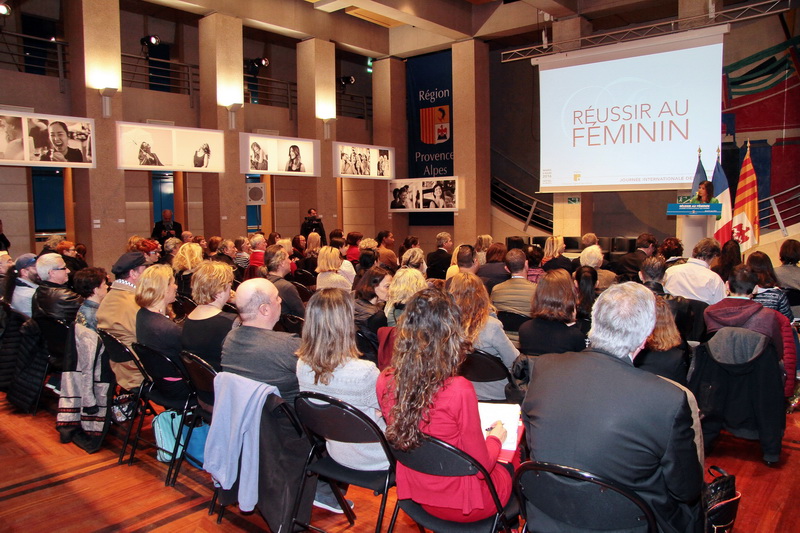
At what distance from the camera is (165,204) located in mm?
13070

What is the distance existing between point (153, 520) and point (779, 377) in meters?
3.65

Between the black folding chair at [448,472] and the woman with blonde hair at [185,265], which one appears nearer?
the black folding chair at [448,472]

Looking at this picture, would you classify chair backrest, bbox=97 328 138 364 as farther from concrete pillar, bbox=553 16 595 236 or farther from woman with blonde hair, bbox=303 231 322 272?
concrete pillar, bbox=553 16 595 236

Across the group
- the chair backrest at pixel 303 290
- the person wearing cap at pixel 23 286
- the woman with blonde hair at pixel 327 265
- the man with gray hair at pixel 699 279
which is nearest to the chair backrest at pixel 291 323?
the woman with blonde hair at pixel 327 265

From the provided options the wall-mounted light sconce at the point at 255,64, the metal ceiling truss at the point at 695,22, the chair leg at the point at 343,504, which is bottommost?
the chair leg at the point at 343,504

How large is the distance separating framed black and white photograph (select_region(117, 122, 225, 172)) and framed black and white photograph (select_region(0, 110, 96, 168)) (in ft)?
1.64

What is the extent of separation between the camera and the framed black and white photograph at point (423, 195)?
43.7ft

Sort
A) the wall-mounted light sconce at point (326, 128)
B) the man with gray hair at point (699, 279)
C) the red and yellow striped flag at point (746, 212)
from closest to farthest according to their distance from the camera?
the man with gray hair at point (699, 279) < the red and yellow striped flag at point (746, 212) < the wall-mounted light sconce at point (326, 128)

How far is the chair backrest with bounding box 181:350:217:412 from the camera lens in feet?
9.27

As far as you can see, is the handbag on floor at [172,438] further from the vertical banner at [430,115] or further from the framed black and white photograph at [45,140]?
the vertical banner at [430,115]

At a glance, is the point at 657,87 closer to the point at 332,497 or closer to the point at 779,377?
the point at 779,377

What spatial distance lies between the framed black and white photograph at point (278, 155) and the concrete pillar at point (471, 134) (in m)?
3.32

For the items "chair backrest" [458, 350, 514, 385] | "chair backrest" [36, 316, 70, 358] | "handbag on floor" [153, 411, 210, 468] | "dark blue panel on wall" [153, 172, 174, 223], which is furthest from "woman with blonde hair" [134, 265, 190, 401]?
"dark blue panel on wall" [153, 172, 174, 223]

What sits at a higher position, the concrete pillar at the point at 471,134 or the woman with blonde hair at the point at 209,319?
the concrete pillar at the point at 471,134
